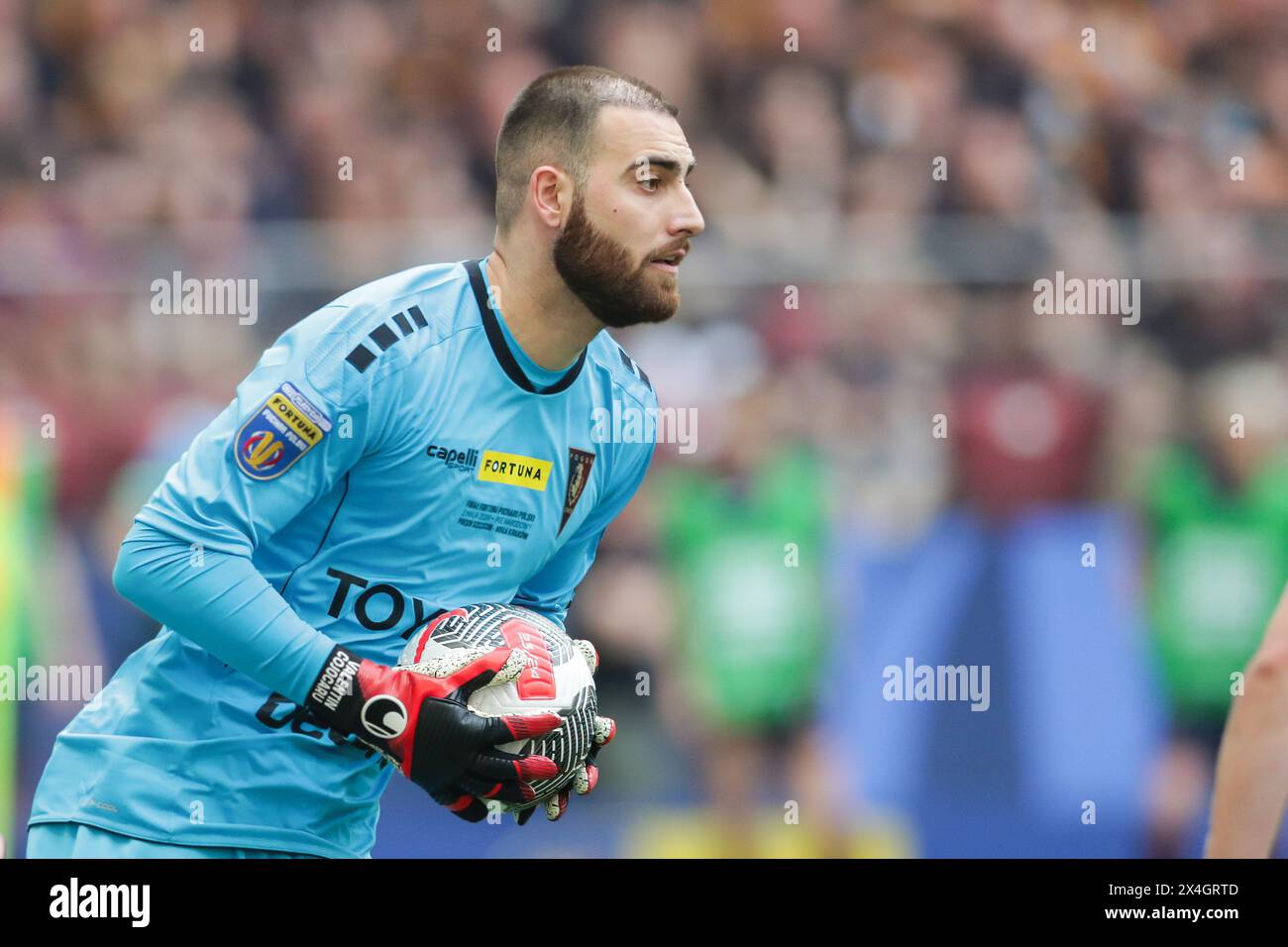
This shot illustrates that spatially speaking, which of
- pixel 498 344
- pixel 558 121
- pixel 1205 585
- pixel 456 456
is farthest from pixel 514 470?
pixel 1205 585

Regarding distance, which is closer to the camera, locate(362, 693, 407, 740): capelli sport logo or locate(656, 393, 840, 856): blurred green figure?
locate(362, 693, 407, 740): capelli sport logo

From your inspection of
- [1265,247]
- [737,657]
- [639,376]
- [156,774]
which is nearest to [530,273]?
[639,376]

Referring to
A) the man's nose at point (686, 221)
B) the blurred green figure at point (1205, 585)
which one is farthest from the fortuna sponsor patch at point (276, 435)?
the blurred green figure at point (1205, 585)

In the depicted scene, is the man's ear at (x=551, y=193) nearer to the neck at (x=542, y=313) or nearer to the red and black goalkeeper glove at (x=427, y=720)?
the neck at (x=542, y=313)

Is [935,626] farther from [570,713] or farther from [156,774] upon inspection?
[156,774]

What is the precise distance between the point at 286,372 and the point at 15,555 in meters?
3.51

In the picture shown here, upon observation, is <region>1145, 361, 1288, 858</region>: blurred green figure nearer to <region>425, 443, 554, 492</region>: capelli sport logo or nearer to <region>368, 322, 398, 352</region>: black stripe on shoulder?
<region>425, 443, 554, 492</region>: capelli sport logo

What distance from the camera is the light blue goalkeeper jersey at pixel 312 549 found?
3.60 meters

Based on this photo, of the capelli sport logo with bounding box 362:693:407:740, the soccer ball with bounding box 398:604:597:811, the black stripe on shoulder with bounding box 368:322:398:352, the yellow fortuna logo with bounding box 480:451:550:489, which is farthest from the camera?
the yellow fortuna logo with bounding box 480:451:550:489

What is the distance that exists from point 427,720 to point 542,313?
3.51ft

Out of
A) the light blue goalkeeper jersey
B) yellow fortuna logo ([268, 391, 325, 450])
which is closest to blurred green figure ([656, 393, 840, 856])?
the light blue goalkeeper jersey

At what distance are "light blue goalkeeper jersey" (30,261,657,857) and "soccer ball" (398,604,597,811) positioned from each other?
19 centimetres

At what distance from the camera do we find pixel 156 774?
3.75 metres

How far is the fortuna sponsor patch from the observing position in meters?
3.63
